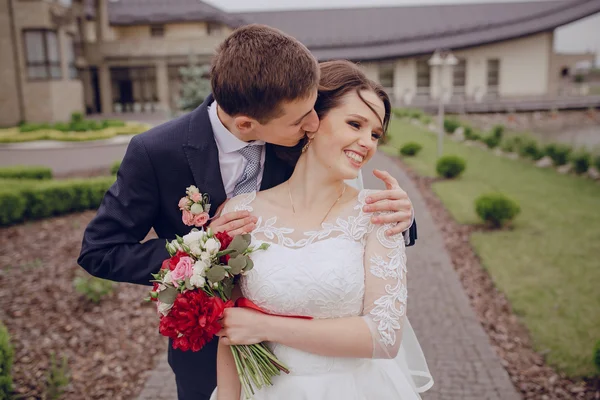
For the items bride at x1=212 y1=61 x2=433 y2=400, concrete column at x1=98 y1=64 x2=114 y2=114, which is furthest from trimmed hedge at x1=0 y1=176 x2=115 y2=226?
concrete column at x1=98 y1=64 x2=114 y2=114

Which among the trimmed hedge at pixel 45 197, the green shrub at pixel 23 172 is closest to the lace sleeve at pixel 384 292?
the trimmed hedge at pixel 45 197

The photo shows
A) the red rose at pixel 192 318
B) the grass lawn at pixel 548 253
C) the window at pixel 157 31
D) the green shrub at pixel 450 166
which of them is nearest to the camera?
the red rose at pixel 192 318

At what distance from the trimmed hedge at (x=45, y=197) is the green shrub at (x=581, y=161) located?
1188 centimetres

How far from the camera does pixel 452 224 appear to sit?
1005cm

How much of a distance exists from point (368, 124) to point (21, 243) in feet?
24.6

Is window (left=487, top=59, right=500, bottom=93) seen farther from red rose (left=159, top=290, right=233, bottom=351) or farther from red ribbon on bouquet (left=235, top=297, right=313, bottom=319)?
red rose (left=159, top=290, right=233, bottom=351)

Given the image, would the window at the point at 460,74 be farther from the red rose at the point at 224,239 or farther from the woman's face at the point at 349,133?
the red rose at the point at 224,239

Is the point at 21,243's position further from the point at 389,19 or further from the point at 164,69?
the point at 389,19

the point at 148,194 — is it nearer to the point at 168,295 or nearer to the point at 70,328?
the point at 168,295

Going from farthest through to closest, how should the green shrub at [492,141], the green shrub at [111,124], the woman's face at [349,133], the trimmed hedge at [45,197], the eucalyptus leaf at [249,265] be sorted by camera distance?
the green shrub at [111,124] < the green shrub at [492,141] < the trimmed hedge at [45,197] < the woman's face at [349,133] < the eucalyptus leaf at [249,265]

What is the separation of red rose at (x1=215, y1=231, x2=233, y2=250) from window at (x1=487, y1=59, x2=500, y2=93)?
45.8m

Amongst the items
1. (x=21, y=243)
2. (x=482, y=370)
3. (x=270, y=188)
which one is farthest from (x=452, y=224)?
(x=270, y=188)

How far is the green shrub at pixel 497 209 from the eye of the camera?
9.38 metres

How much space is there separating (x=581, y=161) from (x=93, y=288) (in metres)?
13.0
